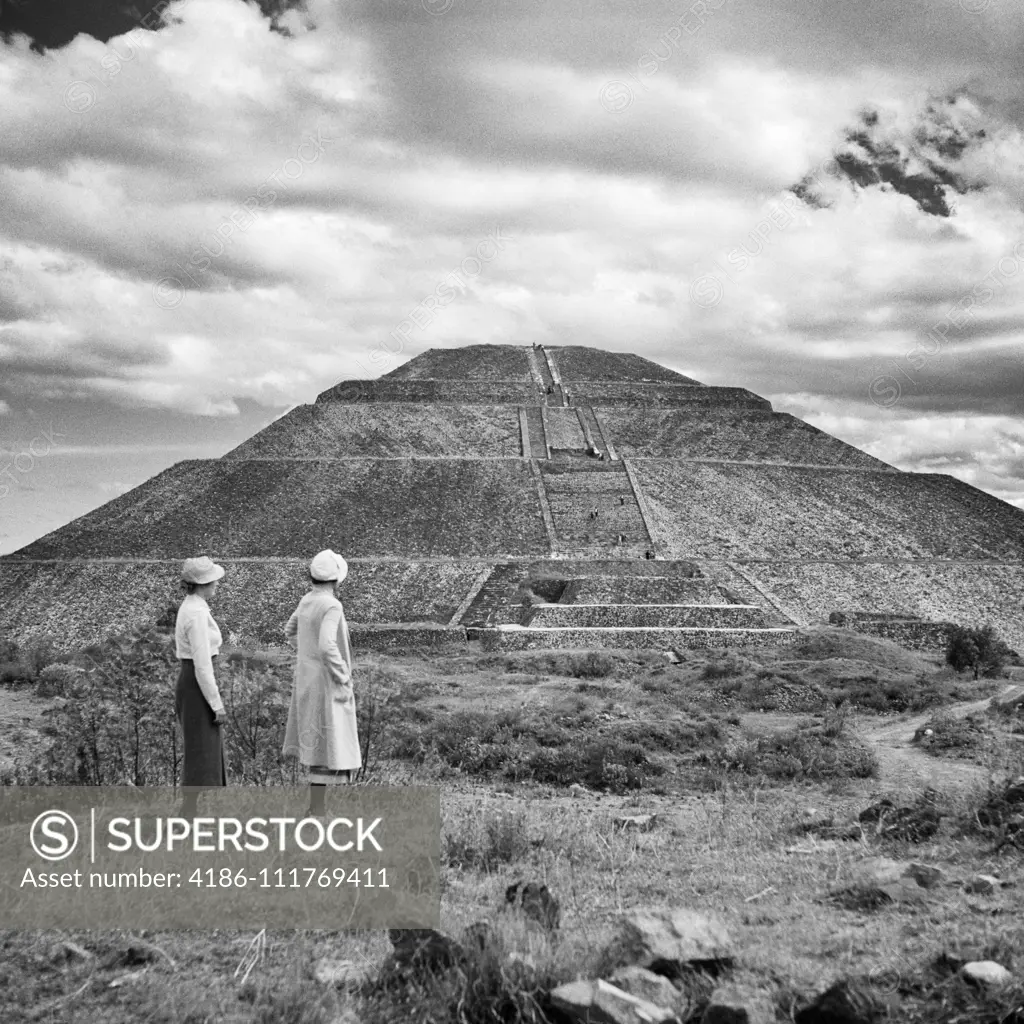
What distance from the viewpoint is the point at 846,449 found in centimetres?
6312

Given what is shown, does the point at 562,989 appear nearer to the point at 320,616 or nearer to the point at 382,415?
the point at 320,616

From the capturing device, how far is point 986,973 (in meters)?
4.33

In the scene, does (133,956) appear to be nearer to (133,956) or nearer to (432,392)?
(133,956)

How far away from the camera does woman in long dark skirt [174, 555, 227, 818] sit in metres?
7.08

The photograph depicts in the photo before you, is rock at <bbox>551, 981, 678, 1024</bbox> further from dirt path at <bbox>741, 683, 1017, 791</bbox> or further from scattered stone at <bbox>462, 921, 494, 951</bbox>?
dirt path at <bbox>741, 683, 1017, 791</bbox>

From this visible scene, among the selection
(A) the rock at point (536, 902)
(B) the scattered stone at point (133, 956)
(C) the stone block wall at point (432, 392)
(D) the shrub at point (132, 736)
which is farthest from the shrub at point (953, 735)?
(C) the stone block wall at point (432, 392)

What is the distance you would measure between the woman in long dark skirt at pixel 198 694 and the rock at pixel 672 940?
343cm

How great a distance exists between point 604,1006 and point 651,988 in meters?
0.36

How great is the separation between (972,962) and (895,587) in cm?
3961

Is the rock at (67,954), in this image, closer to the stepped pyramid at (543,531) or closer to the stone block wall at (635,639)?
the stone block wall at (635,639)

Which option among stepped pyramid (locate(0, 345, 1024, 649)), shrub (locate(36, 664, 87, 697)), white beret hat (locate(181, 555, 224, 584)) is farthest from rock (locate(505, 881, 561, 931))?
stepped pyramid (locate(0, 345, 1024, 649))

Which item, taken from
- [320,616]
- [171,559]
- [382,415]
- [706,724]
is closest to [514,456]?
[382,415]

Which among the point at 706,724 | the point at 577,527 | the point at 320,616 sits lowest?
the point at 706,724

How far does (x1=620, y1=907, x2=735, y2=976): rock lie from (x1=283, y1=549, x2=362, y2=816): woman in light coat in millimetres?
2602
